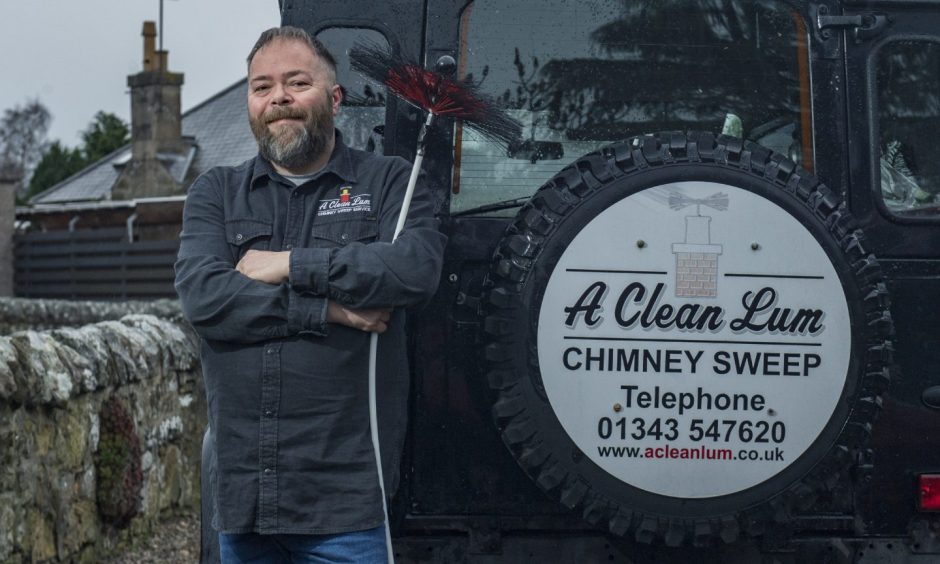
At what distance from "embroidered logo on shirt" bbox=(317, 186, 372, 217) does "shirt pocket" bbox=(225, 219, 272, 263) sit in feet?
0.43

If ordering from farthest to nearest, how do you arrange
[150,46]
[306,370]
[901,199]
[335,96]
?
[150,46] < [901,199] < [335,96] < [306,370]

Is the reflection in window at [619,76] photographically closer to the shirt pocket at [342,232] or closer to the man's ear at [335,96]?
the man's ear at [335,96]

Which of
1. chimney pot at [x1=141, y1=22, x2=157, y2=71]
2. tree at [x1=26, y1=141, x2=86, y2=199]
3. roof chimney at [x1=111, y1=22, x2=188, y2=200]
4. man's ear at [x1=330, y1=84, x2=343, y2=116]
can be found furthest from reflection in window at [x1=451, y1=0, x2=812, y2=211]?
tree at [x1=26, y1=141, x2=86, y2=199]

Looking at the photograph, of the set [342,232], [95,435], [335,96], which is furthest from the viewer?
[95,435]

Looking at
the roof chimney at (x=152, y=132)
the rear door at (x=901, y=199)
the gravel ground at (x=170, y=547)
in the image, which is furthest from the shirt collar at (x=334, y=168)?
the roof chimney at (x=152, y=132)

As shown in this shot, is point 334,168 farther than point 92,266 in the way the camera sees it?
No

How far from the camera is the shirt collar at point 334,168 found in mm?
3332

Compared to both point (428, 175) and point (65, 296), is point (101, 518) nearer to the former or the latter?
point (428, 175)

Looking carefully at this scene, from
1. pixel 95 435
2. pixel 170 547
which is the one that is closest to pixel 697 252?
pixel 95 435

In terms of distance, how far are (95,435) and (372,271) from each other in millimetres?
3994

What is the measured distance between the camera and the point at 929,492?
152 inches

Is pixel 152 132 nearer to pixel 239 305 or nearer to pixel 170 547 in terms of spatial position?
pixel 170 547

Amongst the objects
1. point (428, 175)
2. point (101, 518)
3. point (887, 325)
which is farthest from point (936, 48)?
point (101, 518)

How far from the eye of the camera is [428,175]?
3.91 meters
